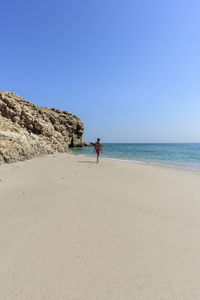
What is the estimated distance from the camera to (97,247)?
193 cm

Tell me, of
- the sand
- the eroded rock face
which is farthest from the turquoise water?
the eroded rock face

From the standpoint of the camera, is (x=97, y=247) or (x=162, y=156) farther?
(x=162, y=156)

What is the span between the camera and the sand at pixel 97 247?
1.40 meters

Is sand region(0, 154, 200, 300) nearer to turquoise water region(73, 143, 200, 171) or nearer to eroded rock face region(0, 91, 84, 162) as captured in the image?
eroded rock face region(0, 91, 84, 162)

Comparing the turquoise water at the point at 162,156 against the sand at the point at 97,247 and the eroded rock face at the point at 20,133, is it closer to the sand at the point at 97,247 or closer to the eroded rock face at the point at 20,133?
the sand at the point at 97,247

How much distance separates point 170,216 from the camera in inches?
112

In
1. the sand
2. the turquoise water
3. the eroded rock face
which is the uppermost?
the eroded rock face

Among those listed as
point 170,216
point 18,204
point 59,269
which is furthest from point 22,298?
point 170,216

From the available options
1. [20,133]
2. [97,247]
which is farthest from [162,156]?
[97,247]

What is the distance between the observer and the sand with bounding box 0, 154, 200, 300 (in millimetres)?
1396

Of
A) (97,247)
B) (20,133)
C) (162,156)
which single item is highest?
(20,133)

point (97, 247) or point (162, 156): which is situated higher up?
point (162, 156)

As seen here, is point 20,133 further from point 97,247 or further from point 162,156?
point 162,156

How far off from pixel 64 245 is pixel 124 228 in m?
0.99
